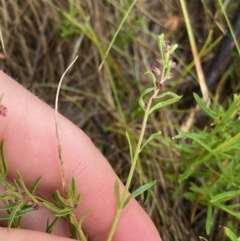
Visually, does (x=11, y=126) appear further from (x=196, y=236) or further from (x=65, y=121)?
(x=196, y=236)

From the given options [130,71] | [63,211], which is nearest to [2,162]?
[63,211]

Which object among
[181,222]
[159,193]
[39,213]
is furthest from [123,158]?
[39,213]

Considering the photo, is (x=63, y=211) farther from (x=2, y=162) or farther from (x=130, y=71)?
(x=130, y=71)

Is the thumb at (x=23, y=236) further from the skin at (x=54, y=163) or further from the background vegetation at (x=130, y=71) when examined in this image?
the background vegetation at (x=130, y=71)

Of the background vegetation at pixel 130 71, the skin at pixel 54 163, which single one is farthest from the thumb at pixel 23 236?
the background vegetation at pixel 130 71

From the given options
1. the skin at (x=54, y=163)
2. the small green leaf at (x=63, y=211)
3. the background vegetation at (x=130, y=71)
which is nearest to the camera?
the small green leaf at (x=63, y=211)

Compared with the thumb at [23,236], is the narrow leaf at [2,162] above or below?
above
